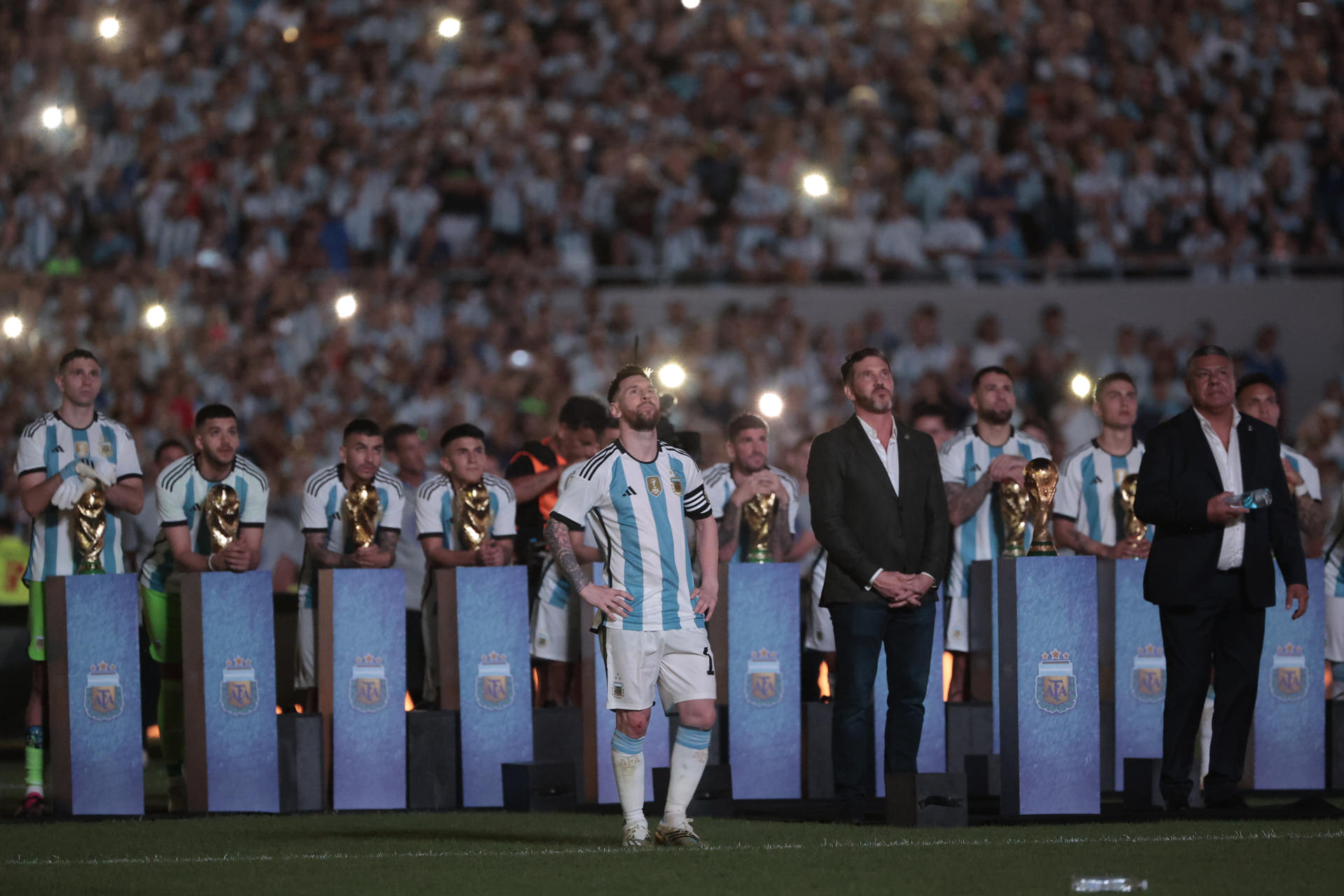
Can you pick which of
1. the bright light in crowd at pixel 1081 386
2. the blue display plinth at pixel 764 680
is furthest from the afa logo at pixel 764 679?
the bright light in crowd at pixel 1081 386

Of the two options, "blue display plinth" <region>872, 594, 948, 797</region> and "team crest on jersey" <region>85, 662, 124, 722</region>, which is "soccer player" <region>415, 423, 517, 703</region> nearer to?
"team crest on jersey" <region>85, 662, 124, 722</region>

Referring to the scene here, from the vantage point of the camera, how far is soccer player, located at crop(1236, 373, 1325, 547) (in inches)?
369

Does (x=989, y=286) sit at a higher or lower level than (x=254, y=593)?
higher

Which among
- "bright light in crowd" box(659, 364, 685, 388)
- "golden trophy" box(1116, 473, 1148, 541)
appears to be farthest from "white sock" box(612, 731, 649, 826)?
"bright light in crowd" box(659, 364, 685, 388)

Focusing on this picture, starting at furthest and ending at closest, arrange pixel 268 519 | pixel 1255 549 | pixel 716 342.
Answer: pixel 716 342 → pixel 268 519 → pixel 1255 549

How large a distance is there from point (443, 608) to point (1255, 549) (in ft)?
12.3

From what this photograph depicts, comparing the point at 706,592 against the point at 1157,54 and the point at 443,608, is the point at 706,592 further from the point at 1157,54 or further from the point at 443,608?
the point at 1157,54

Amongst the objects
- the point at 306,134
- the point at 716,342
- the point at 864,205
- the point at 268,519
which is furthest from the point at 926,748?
the point at 306,134

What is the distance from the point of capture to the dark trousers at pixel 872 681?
25.5 ft

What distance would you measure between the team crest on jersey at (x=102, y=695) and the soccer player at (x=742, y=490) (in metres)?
2.99

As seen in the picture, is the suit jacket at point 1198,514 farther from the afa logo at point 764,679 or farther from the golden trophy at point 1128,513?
the afa logo at point 764,679

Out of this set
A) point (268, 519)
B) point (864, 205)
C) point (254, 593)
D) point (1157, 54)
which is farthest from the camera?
point (1157, 54)

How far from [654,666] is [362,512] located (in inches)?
101

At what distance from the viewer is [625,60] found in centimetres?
1939
